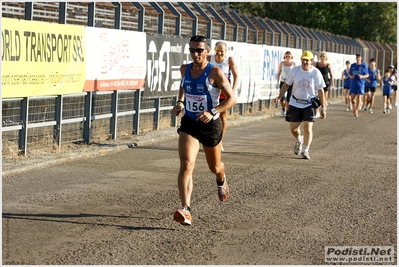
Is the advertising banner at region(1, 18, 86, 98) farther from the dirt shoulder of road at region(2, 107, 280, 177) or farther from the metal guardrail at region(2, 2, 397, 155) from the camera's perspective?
the dirt shoulder of road at region(2, 107, 280, 177)

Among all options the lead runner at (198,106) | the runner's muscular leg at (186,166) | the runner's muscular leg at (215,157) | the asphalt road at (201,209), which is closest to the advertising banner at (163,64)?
the asphalt road at (201,209)

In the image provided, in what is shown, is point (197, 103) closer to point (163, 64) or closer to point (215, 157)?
point (215, 157)

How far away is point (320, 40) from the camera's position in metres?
35.6

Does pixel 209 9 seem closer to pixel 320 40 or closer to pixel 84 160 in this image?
pixel 84 160

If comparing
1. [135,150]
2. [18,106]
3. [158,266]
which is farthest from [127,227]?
[135,150]

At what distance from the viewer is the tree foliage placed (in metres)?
59.2

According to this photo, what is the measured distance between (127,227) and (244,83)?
15.6 meters

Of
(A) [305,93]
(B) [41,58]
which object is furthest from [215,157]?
(A) [305,93]

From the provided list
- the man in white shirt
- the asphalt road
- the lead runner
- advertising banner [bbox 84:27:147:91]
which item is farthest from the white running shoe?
the lead runner

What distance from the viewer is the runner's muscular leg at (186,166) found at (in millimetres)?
8648

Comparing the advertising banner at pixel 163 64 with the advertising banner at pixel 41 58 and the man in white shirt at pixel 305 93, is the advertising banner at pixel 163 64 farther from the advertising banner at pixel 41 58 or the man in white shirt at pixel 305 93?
the man in white shirt at pixel 305 93

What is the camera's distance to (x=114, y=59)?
15836 mm

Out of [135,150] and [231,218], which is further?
[135,150]

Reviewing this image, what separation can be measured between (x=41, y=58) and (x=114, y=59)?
290 cm
